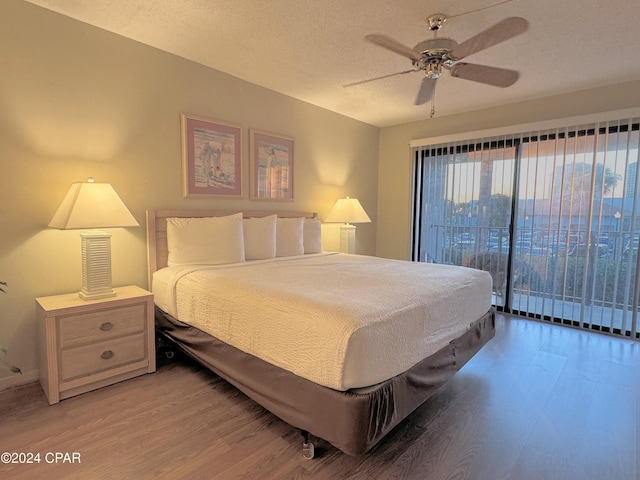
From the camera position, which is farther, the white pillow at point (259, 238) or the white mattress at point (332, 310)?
the white pillow at point (259, 238)

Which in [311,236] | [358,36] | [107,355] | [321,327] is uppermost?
[358,36]

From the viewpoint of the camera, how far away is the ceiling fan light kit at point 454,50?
1828 mm

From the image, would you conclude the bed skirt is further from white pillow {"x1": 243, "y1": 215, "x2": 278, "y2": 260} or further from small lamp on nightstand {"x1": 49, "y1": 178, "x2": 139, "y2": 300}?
white pillow {"x1": 243, "y1": 215, "x2": 278, "y2": 260}

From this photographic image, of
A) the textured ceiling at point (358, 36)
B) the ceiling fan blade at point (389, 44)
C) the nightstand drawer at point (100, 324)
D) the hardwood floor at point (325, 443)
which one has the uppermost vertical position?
the textured ceiling at point (358, 36)

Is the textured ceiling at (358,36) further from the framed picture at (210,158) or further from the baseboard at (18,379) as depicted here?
the baseboard at (18,379)

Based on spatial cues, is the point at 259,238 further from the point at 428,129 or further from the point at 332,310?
the point at 428,129

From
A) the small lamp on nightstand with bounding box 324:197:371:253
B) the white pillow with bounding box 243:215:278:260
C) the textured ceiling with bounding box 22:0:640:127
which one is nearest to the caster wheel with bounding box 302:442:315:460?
the white pillow with bounding box 243:215:278:260

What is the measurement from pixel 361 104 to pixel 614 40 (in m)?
2.29

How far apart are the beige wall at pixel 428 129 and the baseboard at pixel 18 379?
4130 mm

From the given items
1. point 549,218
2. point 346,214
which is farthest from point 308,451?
point 549,218

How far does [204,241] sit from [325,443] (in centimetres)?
180

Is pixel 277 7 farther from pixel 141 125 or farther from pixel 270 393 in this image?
pixel 270 393

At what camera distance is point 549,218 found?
3.65 m

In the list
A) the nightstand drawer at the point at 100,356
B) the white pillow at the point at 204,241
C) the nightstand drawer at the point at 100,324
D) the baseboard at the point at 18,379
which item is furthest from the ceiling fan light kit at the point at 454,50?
the baseboard at the point at 18,379
